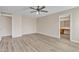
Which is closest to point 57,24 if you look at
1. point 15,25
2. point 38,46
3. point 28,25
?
point 38,46

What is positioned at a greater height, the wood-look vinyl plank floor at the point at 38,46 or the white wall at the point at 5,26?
the white wall at the point at 5,26

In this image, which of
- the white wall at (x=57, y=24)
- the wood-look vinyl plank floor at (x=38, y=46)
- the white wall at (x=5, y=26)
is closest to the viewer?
the wood-look vinyl plank floor at (x=38, y=46)

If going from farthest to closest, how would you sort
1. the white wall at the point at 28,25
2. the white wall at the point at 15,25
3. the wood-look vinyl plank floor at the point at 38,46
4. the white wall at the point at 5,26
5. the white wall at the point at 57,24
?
the white wall at the point at 28,25 → the white wall at the point at 5,26 → the white wall at the point at 15,25 → the white wall at the point at 57,24 → the wood-look vinyl plank floor at the point at 38,46

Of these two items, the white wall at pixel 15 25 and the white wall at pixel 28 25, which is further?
the white wall at pixel 28 25

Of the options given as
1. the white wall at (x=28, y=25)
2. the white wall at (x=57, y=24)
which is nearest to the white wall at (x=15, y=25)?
the white wall at (x=28, y=25)

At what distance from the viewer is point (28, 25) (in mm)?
10797

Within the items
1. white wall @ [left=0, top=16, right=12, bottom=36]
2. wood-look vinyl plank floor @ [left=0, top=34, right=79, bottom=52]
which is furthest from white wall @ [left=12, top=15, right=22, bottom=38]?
wood-look vinyl plank floor @ [left=0, top=34, right=79, bottom=52]

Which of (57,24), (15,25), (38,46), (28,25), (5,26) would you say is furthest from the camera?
(28,25)

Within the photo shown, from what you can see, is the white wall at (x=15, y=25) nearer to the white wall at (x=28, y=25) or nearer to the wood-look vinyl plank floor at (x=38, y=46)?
the white wall at (x=28, y=25)

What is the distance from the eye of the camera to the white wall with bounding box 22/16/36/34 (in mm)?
10192

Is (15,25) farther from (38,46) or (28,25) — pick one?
(38,46)

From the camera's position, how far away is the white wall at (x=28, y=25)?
10.2 m

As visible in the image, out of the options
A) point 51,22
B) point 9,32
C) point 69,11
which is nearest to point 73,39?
point 69,11
